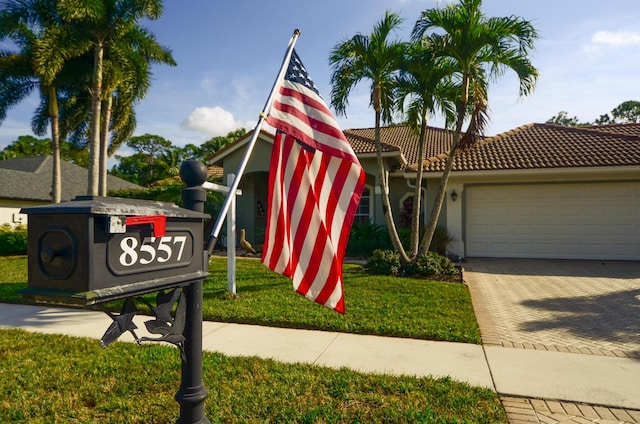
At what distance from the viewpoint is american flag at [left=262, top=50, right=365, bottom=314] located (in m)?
3.14

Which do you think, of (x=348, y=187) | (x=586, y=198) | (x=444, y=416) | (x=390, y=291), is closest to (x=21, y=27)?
(x=390, y=291)

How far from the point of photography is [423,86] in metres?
9.60

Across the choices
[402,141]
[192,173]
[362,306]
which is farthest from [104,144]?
[192,173]

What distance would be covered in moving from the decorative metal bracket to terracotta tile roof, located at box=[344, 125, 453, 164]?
12.4 m

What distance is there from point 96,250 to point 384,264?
28.3ft

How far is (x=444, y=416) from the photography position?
Answer: 124 inches

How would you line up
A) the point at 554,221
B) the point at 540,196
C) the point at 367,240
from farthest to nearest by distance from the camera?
the point at 367,240 < the point at 540,196 < the point at 554,221

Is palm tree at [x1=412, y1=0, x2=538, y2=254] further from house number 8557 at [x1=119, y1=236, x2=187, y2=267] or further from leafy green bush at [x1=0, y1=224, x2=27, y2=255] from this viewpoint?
leafy green bush at [x1=0, y1=224, x2=27, y2=255]

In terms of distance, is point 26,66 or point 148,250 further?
point 26,66

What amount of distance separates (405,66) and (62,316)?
855 cm

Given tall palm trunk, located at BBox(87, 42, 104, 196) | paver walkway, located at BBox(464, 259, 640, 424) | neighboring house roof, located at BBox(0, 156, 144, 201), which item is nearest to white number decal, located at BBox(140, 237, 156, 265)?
paver walkway, located at BBox(464, 259, 640, 424)

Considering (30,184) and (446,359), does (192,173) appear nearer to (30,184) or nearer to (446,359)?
(446,359)

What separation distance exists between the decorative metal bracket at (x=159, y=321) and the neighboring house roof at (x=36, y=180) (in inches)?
940

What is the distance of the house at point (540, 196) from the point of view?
41.1 ft
